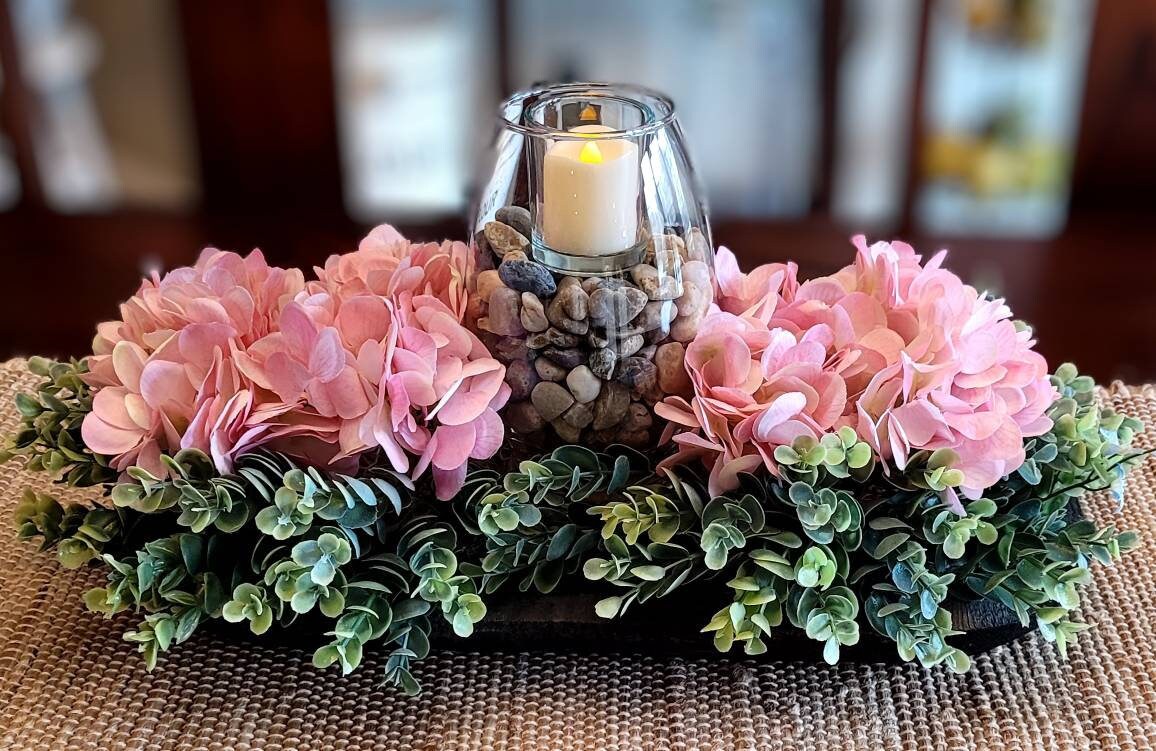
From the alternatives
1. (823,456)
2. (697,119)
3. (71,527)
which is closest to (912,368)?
(823,456)

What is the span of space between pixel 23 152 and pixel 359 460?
1472 mm

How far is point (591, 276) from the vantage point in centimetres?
59

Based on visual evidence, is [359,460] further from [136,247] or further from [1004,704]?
[136,247]

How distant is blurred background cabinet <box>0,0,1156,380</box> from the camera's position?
164 centimetres

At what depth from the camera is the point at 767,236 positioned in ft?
5.73

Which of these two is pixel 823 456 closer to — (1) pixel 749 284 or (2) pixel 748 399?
(2) pixel 748 399

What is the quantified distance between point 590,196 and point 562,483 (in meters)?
0.14

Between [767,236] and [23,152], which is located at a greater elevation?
[23,152]

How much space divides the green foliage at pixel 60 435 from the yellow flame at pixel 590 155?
273 mm

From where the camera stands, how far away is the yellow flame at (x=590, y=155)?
0.59 m

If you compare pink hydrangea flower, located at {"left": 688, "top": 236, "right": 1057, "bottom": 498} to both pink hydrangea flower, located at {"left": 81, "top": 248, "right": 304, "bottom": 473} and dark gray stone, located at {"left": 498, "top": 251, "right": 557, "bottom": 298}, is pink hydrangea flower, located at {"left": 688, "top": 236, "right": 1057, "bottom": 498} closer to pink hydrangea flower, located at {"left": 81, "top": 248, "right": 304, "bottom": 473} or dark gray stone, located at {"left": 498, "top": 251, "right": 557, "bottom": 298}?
dark gray stone, located at {"left": 498, "top": 251, "right": 557, "bottom": 298}

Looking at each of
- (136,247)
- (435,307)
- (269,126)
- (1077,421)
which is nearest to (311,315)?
(435,307)

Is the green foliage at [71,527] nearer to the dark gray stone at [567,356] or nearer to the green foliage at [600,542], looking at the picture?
the green foliage at [600,542]

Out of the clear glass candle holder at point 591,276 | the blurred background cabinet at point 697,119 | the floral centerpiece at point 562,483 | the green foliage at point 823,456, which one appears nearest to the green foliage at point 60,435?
the floral centerpiece at point 562,483
